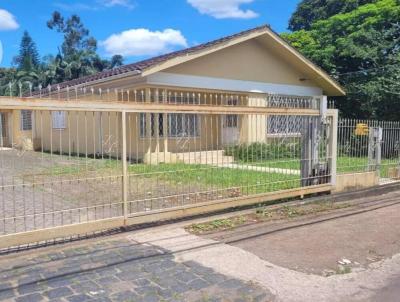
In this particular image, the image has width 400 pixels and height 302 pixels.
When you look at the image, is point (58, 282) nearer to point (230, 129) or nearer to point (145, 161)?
point (145, 161)

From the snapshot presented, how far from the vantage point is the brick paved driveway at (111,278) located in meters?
3.94

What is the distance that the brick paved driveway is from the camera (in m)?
3.94

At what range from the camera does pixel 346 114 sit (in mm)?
19625

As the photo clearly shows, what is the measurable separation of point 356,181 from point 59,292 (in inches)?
287

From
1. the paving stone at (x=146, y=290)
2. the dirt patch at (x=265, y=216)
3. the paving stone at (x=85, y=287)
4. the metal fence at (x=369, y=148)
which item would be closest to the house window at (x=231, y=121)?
the dirt patch at (x=265, y=216)

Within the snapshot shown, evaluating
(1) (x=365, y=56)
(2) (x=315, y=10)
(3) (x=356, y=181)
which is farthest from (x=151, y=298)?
(2) (x=315, y=10)

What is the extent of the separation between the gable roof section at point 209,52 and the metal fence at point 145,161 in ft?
17.8

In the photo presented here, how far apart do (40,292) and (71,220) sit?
2.29 meters

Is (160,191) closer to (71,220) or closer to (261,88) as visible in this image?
(71,220)

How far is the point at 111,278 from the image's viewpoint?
4.33 metres

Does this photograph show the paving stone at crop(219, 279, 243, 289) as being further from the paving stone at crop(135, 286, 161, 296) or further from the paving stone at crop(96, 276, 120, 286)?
the paving stone at crop(96, 276, 120, 286)

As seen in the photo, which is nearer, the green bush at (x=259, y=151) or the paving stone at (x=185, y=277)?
the paving stone at (x=185, y=277)

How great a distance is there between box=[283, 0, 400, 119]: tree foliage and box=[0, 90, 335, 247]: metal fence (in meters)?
9.97

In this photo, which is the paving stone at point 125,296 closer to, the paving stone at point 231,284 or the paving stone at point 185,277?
the paving stone at point 185,277
